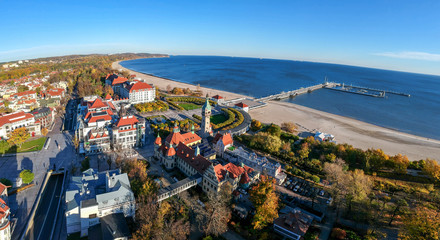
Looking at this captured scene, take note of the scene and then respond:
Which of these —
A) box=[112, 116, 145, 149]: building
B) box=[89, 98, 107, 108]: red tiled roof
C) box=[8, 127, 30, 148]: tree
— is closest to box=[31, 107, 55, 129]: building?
box=[8, 127, 30, 148]: tree

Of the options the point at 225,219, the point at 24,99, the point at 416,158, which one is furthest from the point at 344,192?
the point at 24,99

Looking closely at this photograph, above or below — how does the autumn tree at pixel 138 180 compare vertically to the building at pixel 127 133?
below

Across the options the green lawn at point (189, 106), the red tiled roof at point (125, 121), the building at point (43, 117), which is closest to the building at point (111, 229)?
the red tiled roof at point (125, 121)

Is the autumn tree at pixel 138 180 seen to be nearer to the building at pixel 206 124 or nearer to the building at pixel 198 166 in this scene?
the building at pixel 198 166

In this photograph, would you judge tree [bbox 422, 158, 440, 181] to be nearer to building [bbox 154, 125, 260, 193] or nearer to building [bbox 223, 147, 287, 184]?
building [bbox 223, 147, 287, 184]

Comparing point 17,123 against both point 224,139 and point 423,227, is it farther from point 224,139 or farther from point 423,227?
point 423,227
